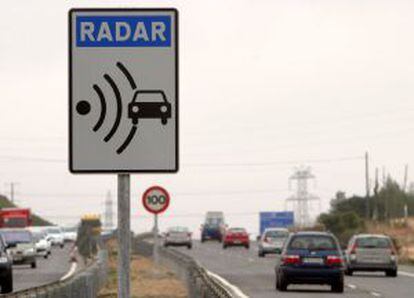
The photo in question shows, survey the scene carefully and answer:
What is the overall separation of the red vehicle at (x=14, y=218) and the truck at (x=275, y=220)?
66.7 feet

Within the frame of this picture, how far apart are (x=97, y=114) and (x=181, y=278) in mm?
30531

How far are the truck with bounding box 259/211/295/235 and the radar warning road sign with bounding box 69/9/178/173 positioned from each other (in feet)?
333

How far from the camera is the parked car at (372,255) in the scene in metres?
47.6

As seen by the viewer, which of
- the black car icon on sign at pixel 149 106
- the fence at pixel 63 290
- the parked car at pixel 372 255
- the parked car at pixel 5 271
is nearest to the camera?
the black car icon on sign at pixel 149 106

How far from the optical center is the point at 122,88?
26.4ft

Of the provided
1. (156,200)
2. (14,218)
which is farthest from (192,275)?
(14,218)

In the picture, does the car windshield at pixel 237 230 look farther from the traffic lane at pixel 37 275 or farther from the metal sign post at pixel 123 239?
the metal sign post at pixel 123 239

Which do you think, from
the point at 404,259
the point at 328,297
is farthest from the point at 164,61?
the point at 404,259

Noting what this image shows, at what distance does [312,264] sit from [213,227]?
7629 cm

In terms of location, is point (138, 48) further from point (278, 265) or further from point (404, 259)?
point (404, 259)

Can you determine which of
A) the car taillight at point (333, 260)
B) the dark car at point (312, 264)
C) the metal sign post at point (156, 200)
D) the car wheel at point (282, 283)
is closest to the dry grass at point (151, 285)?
the metal sign post at point (156, 200)

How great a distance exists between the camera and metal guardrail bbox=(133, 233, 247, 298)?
16.5 metres

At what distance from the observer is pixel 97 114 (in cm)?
807

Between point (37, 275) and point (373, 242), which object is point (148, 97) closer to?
point (373, 242)
